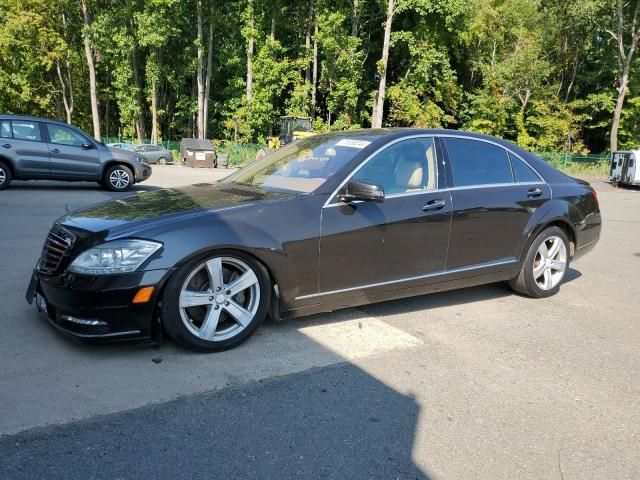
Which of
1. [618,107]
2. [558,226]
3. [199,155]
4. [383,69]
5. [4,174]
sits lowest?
[199,155]

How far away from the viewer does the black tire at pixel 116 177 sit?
13344 millimetres

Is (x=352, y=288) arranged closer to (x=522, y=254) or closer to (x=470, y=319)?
(x=470, y=319)

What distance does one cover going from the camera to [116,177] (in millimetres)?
13461

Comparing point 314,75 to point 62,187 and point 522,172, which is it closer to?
point 62,187

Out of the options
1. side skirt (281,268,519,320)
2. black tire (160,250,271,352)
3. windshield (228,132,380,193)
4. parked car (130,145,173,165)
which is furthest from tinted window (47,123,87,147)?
parked car (130,145,173,165)

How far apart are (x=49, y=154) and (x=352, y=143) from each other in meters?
10.3

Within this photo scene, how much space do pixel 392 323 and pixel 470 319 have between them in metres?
0.73

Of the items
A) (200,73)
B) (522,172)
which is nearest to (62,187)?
(522,172)

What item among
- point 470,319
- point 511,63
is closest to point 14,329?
point 470,319

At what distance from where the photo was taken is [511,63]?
41344mm

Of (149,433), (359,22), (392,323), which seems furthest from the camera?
(359,22)

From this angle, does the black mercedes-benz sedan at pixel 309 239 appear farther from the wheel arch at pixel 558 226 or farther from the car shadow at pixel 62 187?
the car shadow at pixel 62 187

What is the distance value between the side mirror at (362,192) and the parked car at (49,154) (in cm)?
1058

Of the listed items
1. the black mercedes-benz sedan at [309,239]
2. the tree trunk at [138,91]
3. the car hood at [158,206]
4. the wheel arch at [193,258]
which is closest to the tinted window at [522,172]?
the black mercedes-benz sedan at [309,239]
